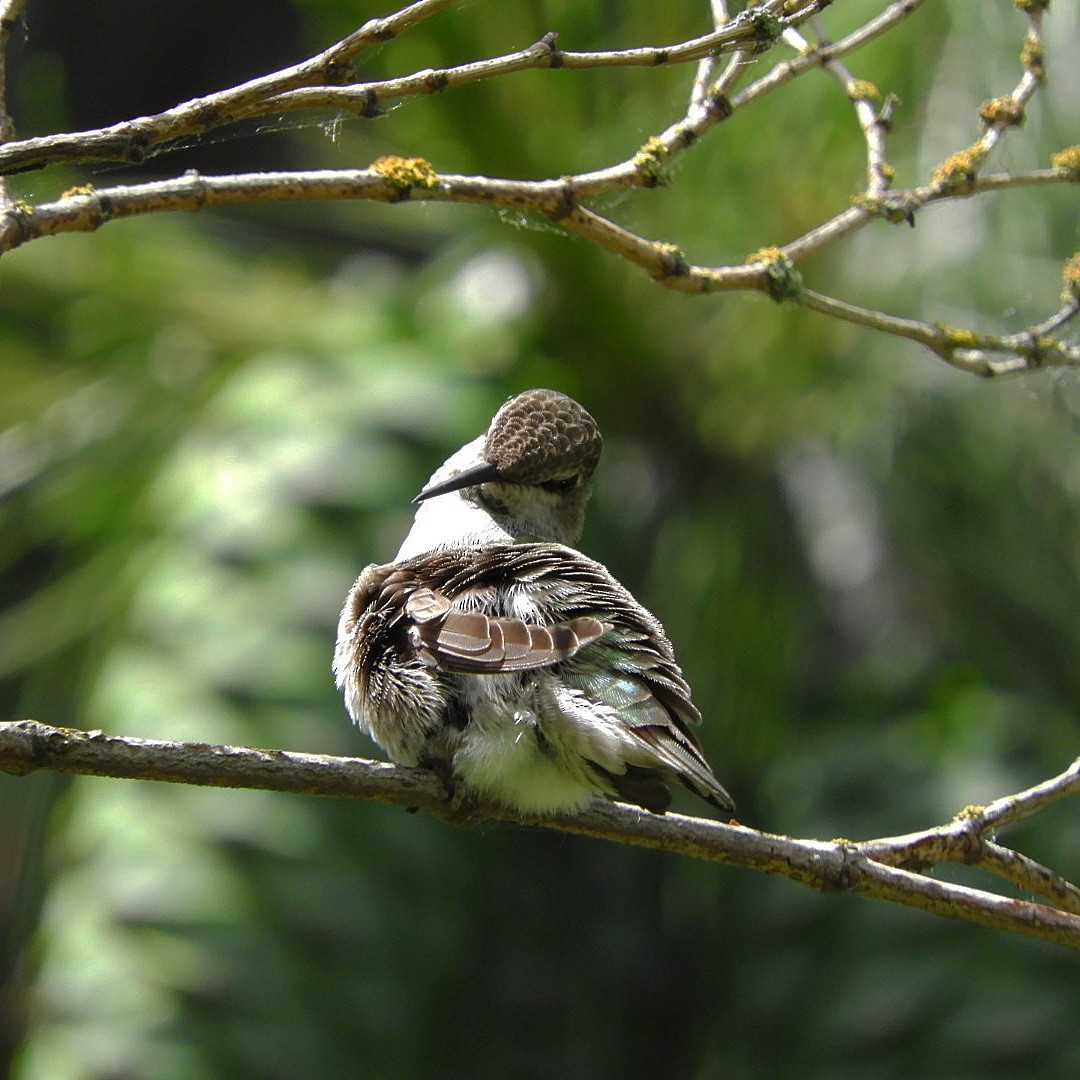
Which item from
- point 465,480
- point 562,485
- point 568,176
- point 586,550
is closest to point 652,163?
point 568,176

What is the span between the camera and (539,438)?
197 cm

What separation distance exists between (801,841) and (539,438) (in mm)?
767

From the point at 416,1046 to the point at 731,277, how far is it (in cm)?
201

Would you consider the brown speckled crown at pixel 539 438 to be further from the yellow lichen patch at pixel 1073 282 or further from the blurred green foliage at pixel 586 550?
the blurred green foliage at pixel 586 550

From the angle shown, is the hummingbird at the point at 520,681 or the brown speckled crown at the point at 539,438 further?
the brown speckled crown at the point at 539,438

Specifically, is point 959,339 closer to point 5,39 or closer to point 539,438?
point 539,438

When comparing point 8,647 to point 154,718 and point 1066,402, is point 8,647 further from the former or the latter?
point 1066,402

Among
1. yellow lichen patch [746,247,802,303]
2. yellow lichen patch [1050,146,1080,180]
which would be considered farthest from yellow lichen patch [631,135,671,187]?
yellow lichen patch [1050,146,1080,180]

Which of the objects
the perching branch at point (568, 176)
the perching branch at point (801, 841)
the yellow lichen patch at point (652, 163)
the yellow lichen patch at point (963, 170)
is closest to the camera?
the perching branch at point (568, 176)

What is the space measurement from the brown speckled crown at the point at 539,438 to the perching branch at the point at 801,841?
592 mm

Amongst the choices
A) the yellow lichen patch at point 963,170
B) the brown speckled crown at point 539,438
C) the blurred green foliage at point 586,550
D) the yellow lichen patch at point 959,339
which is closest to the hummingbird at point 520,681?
the brown speckled crown at point 539,438

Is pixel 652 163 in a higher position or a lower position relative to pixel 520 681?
higher

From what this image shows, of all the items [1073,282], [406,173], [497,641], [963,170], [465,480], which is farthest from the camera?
[465,480]

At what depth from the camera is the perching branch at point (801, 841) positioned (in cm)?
128
